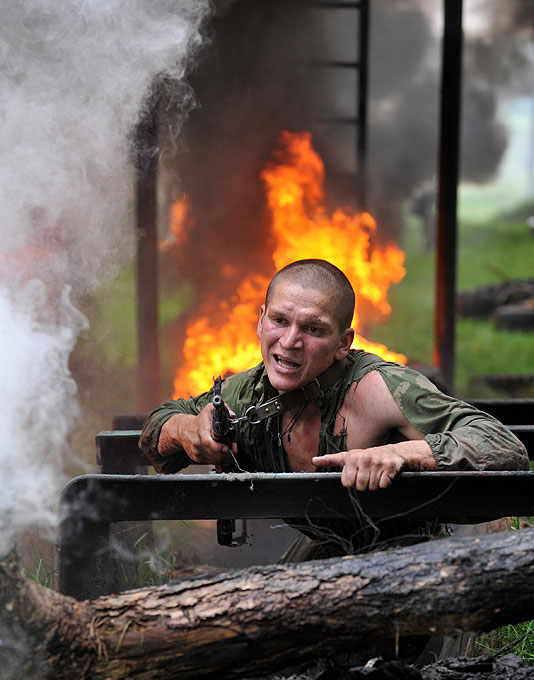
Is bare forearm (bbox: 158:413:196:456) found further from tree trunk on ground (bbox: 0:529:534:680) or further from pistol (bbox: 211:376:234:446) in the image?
tree trunk on ground (bbox: 0:529:534:680)

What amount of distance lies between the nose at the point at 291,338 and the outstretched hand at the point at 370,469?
0.66 m

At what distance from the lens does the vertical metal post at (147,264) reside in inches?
247

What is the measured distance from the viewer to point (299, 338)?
10.0ft

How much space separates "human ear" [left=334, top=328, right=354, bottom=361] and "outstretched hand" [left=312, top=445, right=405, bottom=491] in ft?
2.36

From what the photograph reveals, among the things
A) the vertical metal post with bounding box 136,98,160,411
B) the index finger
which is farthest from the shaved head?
the vertical metal post with bounding box 136,98,160,411

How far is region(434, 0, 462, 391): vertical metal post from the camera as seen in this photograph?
629cm

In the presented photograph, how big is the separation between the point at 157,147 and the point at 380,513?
479 centimetres

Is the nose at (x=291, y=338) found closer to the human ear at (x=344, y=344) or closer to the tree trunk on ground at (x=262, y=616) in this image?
the human ear at (x=344, y=344)

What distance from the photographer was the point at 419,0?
556 inches

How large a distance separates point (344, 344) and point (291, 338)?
264 mm

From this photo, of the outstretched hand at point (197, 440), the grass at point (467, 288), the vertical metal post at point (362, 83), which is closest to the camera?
the outstretched hand at point (197, 440)

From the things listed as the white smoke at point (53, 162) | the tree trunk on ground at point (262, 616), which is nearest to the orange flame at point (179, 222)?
the white smoke at point (53, 162)

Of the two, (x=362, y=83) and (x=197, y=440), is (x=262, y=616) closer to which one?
(x=197, y=440)

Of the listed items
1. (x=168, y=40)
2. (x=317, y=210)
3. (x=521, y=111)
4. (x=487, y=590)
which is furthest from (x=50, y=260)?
(x=521, y=111)
